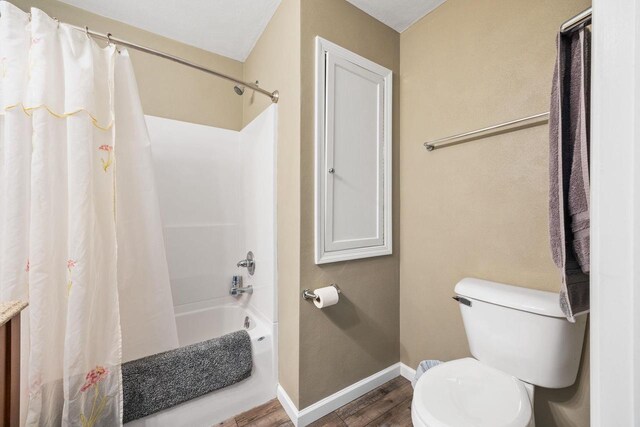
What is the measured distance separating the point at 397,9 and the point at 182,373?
235 centimetres

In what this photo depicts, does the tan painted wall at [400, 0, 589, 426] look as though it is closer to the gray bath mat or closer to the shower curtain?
the gray bath mat

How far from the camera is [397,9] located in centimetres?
154

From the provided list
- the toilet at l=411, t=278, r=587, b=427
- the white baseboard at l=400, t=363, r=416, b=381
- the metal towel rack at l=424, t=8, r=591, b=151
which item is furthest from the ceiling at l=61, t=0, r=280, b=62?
the white baseboard at l=400, t=363, r=416, b=381

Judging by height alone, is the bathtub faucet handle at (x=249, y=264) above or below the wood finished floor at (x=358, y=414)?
above

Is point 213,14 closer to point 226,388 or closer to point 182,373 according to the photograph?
point 182,373

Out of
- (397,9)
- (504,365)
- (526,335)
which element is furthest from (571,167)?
(397,9)

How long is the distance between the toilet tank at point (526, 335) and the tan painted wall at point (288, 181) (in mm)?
884

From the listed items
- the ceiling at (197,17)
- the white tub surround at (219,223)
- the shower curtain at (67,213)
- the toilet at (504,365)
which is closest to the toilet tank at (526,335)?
the toilet at (504,365)

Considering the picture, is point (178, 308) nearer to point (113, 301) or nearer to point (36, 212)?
point (113, 301)

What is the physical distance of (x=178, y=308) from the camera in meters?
1.91

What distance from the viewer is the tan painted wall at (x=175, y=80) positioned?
5.48 ft

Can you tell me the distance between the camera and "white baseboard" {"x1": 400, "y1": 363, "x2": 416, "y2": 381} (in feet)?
5.41

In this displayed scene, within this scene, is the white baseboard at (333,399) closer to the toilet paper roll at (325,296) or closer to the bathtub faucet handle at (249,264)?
the toilet paper roll at (325,296)

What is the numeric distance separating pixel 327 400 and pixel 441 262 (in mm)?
1025
